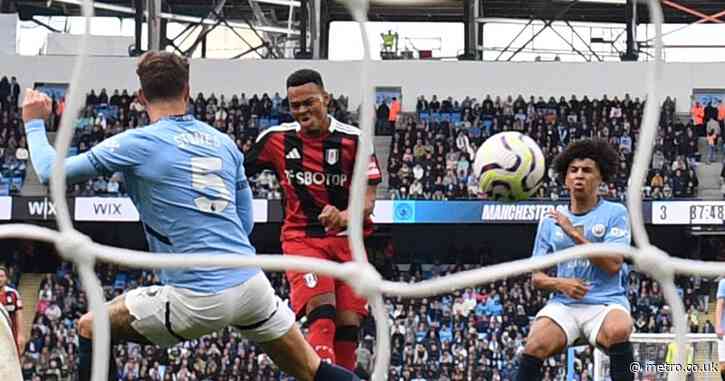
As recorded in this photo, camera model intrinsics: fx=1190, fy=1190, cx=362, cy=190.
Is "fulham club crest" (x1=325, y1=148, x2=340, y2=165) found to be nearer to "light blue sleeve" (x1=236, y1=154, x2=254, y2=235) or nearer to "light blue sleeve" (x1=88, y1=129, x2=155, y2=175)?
"light blue sleeve" (x1=236, y1=154, x2=254, y2=235)

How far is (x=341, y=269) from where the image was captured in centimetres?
307

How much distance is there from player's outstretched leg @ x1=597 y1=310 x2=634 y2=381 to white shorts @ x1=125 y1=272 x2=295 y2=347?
1.76 metres

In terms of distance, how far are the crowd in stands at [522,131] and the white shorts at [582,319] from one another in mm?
15624

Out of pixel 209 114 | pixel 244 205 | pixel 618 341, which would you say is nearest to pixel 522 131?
pixel 209 114

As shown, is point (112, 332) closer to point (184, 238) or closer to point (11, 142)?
point (184, 238)

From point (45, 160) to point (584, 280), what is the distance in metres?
2.69

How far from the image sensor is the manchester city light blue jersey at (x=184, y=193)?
12.8 ft

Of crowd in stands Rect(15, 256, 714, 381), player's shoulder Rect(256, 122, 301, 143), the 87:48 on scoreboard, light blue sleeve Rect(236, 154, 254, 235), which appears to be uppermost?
player's shoulder Rect(256, 122, 301, 143)

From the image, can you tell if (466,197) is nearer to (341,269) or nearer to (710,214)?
(710,214)

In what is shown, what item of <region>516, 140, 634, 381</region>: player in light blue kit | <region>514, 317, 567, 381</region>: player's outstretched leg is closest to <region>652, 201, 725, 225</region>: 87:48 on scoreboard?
<region>516, 140, 634, 381</region>: player in light blue kit

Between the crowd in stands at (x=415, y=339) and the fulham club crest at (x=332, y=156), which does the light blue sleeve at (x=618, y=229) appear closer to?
the fulham club crest at (x=332, y=156)

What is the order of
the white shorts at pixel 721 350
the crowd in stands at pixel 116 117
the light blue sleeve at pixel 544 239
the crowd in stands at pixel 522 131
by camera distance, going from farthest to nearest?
the crowd in stands at pixel 116 117 → the crowd in stands at pixel 522 131 → the white shorts at pixel 721 350 → the light blue sleeve at pixel 544 239

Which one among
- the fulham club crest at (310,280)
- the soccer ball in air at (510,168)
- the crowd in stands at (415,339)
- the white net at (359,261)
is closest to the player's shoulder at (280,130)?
the fulham club crest at (310,280)

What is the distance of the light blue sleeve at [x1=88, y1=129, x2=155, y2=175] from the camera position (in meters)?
3.76
